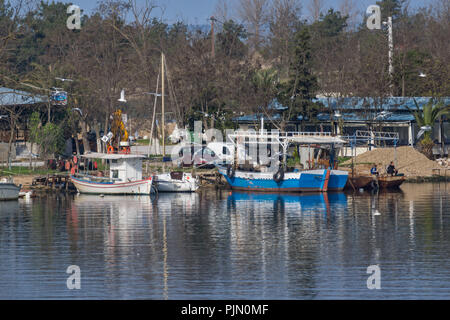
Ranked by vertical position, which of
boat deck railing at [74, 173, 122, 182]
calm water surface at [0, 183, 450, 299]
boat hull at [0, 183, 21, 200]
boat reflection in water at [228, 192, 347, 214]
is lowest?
calm water surface at [0, 183, 450, 299]

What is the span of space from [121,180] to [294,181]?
40.5 ft

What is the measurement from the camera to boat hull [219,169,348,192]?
5634cm

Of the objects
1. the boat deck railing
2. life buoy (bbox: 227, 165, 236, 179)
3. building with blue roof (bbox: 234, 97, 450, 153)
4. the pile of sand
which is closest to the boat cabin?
the boat deck railing

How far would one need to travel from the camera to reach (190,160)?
219 ft

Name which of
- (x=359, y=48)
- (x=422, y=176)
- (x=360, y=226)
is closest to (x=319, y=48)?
(x=359, y=48)

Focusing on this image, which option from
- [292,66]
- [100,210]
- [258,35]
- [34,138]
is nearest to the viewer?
[100,210]

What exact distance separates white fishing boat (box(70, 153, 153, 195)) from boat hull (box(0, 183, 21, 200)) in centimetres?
531

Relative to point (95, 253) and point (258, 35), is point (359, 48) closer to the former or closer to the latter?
point (258, 35)

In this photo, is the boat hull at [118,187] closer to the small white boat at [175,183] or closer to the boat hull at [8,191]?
the small white boat at [175,183]

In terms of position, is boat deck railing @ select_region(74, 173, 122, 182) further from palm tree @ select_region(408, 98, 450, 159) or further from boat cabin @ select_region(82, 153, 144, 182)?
palm tree @ select_region(408, 98, 450, 159)

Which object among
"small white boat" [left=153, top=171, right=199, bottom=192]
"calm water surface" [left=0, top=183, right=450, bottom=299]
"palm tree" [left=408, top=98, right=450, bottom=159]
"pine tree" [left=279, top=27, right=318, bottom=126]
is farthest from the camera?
"pine tree" [left=279, top=27, right=318, bottom=126]
